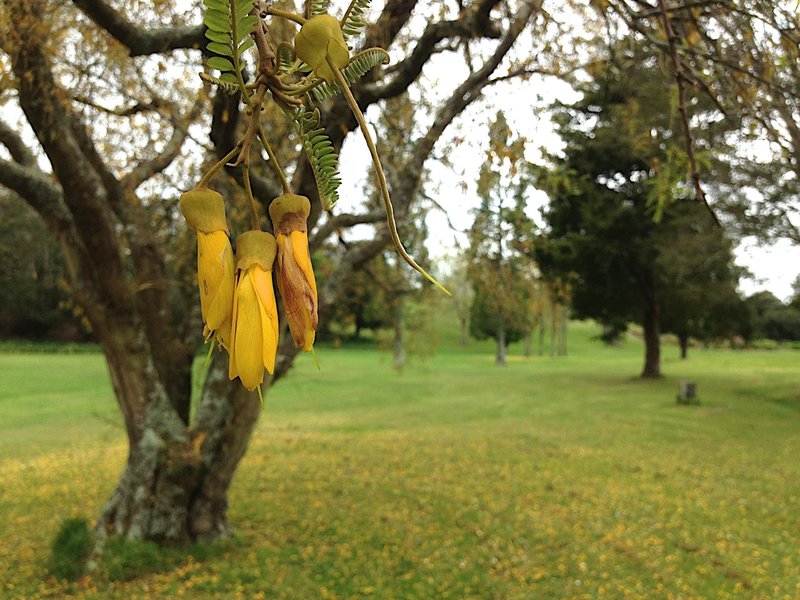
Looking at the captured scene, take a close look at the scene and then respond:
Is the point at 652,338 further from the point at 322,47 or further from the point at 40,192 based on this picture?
the point at 322,47

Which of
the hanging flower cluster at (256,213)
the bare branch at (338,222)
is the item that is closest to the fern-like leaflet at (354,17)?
the hanging flower cluster at (256,213)

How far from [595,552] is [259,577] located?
2.70m

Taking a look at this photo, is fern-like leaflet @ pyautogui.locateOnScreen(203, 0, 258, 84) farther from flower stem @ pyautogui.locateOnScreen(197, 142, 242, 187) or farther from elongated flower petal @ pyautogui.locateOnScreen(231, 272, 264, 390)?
elongated flower petal @ pyautogui.locateOnScreen(231, 272, 264, 390)

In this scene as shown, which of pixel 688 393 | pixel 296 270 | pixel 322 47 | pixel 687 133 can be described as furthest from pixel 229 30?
pixel 688 393

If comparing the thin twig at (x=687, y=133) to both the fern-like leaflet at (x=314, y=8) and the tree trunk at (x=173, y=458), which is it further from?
the tree trunk at (x=173, y=458)

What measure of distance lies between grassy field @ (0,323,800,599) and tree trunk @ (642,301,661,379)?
4.71 m

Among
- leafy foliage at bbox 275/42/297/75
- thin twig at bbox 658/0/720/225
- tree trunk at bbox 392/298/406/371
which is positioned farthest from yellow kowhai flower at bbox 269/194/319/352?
tree trunk at bbox 392/298/406/371

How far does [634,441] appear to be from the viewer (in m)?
9.99

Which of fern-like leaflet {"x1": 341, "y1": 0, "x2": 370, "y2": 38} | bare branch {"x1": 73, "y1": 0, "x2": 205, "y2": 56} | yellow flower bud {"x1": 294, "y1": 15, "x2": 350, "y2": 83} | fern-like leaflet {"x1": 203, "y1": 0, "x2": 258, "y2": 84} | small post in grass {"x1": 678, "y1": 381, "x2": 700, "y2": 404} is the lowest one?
small post in grass {"x1": 678, "y1": 381, "x2": 700, "y2": 404}

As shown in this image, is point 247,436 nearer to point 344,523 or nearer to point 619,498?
point 344,523

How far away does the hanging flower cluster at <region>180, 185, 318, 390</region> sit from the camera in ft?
1.61

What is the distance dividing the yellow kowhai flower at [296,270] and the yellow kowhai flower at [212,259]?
5cm

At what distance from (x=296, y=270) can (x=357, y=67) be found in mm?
206

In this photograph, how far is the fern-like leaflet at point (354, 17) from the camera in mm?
592
